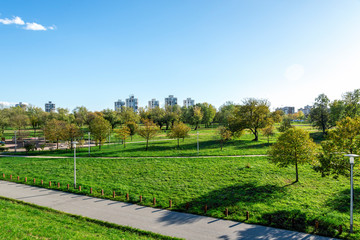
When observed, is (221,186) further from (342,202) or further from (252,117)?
(252,117)

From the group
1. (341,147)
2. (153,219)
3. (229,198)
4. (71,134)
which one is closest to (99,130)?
(71,134)

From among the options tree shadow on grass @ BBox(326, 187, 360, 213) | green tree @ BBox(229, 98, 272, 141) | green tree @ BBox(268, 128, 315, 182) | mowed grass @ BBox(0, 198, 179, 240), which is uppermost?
green tree @ BBox(229, 98, 272, 141)

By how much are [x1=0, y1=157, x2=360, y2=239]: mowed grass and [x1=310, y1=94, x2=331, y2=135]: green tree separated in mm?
32595

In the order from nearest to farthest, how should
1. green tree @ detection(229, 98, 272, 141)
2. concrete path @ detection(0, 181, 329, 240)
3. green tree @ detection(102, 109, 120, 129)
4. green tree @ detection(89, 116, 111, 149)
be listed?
1. concrete path @ detection(0, 181, 329, 240)
2. green tree @ detection(89, 116, 111, 149)
3. green tree @ detection(229, 98, 272, 141)
4. green tree @ detection(102, 109, 120, 129)

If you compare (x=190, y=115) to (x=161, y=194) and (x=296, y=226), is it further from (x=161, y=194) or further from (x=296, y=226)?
(x=296, y=226)

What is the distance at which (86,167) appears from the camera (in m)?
27.2

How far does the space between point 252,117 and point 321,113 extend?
65.7 feet

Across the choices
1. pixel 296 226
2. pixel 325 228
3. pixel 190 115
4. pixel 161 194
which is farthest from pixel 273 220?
pixel 190 115

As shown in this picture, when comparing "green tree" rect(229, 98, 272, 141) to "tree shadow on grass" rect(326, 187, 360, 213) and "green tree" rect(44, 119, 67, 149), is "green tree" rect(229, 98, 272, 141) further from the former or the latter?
"green tree" rect(44, 119, 67, 149)

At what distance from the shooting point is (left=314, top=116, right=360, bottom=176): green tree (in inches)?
635

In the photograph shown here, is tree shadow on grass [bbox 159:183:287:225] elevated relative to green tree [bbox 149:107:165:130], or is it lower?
lower

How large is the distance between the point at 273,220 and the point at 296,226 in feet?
4.39

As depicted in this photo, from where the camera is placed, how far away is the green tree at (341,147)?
635 inches

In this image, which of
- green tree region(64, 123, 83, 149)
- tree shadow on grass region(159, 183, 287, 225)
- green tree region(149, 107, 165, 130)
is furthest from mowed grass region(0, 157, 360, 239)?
green tree region(149, 107, 165, 130)
